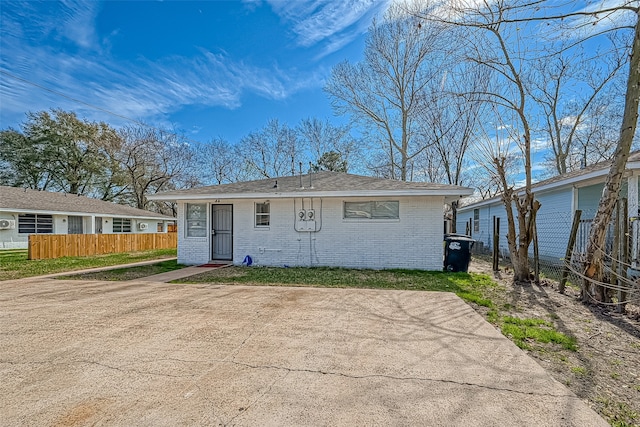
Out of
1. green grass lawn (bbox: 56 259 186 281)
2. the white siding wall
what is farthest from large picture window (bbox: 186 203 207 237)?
green grass lawn (bbox: 56 259 186 281)

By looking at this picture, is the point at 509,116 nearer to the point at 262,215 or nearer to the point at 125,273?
the point at 262,215

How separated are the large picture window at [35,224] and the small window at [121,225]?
13.3ft

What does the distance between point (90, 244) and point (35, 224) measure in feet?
18.0

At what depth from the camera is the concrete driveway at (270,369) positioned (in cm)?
218

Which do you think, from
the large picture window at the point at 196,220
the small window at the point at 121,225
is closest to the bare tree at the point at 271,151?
the small window at the point at 121,225

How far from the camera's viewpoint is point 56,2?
10617 mm

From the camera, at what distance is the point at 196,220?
1080 cm

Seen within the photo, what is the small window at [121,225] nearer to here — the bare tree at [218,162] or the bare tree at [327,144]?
the bare tree at [218,162]

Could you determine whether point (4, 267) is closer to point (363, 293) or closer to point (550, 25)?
point (363, 293)

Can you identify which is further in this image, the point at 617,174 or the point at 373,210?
the point at 373,210

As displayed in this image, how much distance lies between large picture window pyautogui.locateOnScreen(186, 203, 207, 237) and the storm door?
343 millimetres

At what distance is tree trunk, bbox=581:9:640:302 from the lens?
4.99 meters

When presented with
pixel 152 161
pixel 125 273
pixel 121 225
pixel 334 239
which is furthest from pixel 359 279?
pixel 152 161

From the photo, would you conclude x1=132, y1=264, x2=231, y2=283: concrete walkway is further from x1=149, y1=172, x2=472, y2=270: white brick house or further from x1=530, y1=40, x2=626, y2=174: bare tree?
x1=530, y1=40, x2=626, y2=174: bare tree
